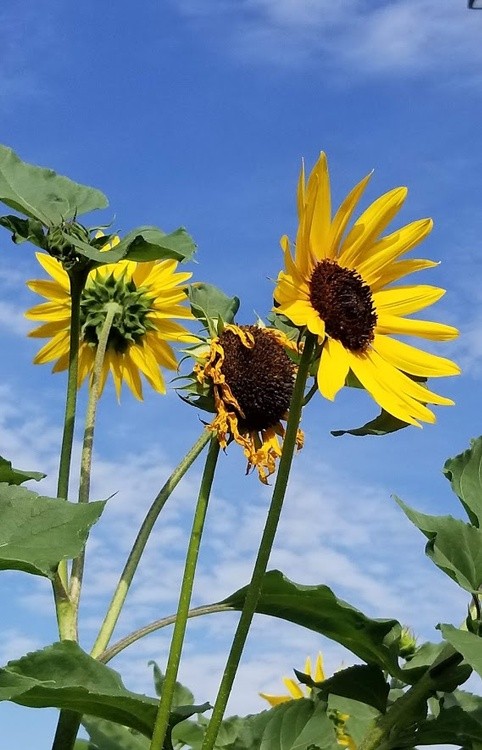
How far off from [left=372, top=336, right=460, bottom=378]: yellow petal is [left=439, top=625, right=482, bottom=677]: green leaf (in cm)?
41

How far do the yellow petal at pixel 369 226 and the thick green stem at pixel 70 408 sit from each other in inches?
22.6

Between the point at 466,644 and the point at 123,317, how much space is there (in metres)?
1.42

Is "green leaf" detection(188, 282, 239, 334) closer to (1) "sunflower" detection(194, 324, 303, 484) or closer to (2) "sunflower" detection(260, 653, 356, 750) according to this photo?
(1) "sunflower" detection(194, 324, 303, 484)

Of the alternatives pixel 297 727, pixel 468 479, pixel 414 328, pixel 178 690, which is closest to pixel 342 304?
pixel 414 328

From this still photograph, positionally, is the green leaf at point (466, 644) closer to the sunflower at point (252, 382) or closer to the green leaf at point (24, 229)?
the sunflower at point (252, 382)

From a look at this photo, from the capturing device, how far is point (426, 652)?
209 cm

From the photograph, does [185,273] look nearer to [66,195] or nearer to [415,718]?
[66,195]

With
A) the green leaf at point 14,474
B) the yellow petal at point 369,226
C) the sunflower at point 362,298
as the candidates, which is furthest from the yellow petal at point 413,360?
the green leaf at point 14,474

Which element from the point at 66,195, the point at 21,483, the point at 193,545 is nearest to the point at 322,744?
the point at 193,545

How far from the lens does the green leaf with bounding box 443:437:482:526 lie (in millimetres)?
1652

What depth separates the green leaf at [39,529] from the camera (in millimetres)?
1298

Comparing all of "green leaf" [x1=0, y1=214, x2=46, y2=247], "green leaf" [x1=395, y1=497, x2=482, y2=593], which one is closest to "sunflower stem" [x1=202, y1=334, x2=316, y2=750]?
"green leaf" [x1=395, y1=497, x2=482, y2=593]

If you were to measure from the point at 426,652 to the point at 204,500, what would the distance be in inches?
30.4

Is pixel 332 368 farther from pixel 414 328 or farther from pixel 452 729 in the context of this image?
pixel 452 729
